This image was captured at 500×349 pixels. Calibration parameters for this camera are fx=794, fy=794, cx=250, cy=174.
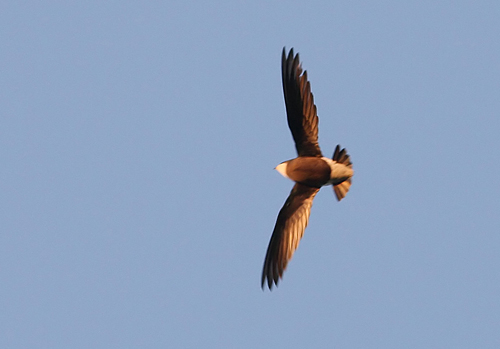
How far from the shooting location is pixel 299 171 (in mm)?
11031

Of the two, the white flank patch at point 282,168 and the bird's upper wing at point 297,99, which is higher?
the bird's upper wing at point 297,99

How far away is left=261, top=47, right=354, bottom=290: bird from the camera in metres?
10.8

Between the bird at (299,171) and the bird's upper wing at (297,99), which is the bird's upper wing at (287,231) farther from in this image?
the bird's upper wing at (297,99)

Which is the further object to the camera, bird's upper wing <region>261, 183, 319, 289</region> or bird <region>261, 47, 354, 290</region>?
bird's upper wing <region>261, 183, 319, 289</region>

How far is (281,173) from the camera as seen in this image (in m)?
11.3

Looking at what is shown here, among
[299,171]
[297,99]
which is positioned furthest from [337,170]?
[297,99]

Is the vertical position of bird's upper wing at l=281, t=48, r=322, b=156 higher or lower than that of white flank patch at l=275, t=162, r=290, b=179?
higher

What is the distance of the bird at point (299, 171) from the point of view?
35.4ft

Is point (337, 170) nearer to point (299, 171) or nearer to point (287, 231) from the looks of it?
point (299, 171)

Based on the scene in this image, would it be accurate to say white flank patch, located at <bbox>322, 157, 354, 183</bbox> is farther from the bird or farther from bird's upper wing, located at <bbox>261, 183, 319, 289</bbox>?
bird's upper wing, located at <bbox>261, 183, 319, 289</bbox>

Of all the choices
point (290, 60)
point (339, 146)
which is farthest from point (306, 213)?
point (290, 60)

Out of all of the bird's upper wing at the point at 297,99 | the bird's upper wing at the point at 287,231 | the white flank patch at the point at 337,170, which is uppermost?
the bird's upper wing at the point at 297,99

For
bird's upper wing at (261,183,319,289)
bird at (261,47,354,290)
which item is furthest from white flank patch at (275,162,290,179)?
bird's upper wing at (261,183,319,289)

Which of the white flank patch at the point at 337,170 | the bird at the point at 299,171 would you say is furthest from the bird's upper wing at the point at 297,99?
the white flank patch at the point at 337,170
